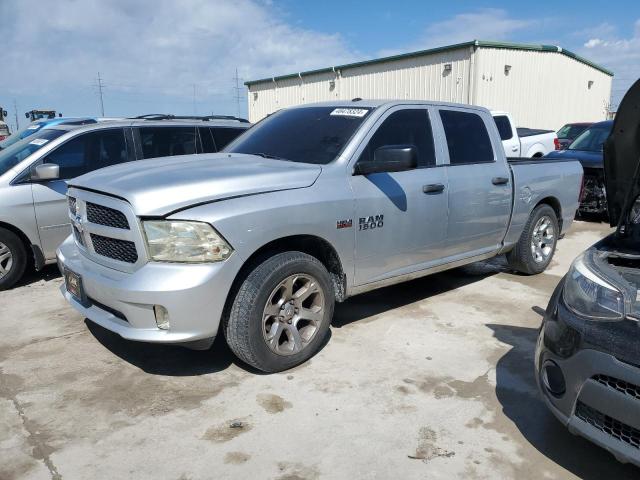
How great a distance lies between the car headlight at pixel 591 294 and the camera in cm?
240

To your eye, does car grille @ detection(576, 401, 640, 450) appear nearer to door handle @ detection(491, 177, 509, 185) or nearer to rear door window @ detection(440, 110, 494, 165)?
rear door window @ detection(440, 110, 494, 165)

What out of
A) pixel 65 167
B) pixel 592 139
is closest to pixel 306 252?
pixel 65 167

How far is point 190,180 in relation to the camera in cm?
333

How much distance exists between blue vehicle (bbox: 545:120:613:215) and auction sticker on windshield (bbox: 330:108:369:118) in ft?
21.0

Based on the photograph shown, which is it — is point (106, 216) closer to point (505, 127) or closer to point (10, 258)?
point (10, 258)

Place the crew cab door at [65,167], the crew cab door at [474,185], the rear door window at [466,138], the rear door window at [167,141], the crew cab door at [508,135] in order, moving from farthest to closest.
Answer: the crew cab door at [508,135] → the rear door window at [167,141] → the crew cab door at [65,167] → the rear door window at [466,138] → the crew cab door at [474,185]

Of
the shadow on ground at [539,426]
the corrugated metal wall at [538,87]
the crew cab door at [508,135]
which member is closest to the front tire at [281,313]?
the shadow on ground at [539,426]

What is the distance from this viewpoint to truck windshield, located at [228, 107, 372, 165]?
411cm

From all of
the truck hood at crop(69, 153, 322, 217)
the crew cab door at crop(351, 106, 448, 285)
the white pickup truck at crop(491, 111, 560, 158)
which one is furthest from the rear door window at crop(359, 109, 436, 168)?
the white pickup truck at crop(491, 111, 560, 158)

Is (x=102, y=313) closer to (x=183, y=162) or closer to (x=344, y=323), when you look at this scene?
(x=183, y=162)

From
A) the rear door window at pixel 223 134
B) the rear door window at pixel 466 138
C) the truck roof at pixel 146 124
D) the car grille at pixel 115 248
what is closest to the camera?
the car grille at pixel 115 248

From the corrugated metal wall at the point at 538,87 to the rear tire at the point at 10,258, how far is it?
57.3 ft

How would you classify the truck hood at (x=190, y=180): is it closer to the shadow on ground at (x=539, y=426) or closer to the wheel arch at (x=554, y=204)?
the shadow on ground at (x=539, y=426)

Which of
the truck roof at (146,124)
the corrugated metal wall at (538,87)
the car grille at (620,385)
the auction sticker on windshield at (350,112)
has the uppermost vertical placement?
the corrugated metal wall at (538,87)
